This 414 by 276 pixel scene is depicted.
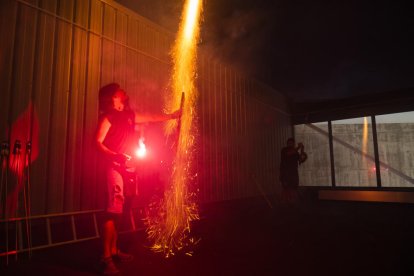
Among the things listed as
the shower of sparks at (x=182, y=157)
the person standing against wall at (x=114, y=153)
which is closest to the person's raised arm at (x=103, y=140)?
the person standing against wall at (x=114, y=153)

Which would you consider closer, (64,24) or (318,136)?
(64,24)

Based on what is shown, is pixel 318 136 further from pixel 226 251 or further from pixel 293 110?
pixel 226 251

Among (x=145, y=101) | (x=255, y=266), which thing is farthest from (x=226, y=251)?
(x=145, y=101)

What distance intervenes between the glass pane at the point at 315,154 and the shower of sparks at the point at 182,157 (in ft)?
21.5

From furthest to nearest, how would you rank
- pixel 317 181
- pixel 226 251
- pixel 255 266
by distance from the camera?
pixel 317 181 < pixel 226 251 < pixel 255 266

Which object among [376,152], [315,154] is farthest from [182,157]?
[376,152]

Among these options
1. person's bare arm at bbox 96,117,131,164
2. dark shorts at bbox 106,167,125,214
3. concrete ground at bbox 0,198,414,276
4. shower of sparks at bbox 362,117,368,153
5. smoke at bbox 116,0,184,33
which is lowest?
concrete ground at bbox 0,198,414,276

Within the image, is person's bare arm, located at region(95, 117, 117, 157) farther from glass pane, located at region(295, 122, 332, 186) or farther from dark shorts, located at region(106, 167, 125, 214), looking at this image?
glass pane, located at region(295, 122, 332, 186)

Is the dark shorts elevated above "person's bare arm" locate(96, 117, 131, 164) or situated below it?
below

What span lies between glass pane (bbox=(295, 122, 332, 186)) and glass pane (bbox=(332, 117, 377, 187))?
33 cm

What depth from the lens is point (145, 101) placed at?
505 centimetres

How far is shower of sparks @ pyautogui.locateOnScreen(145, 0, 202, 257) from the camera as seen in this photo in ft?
14.2

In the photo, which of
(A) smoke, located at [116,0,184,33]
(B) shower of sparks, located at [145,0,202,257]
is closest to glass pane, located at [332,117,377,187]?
(B) shower of sparks, located at [145,0,202,257]

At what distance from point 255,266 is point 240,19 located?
617cm
